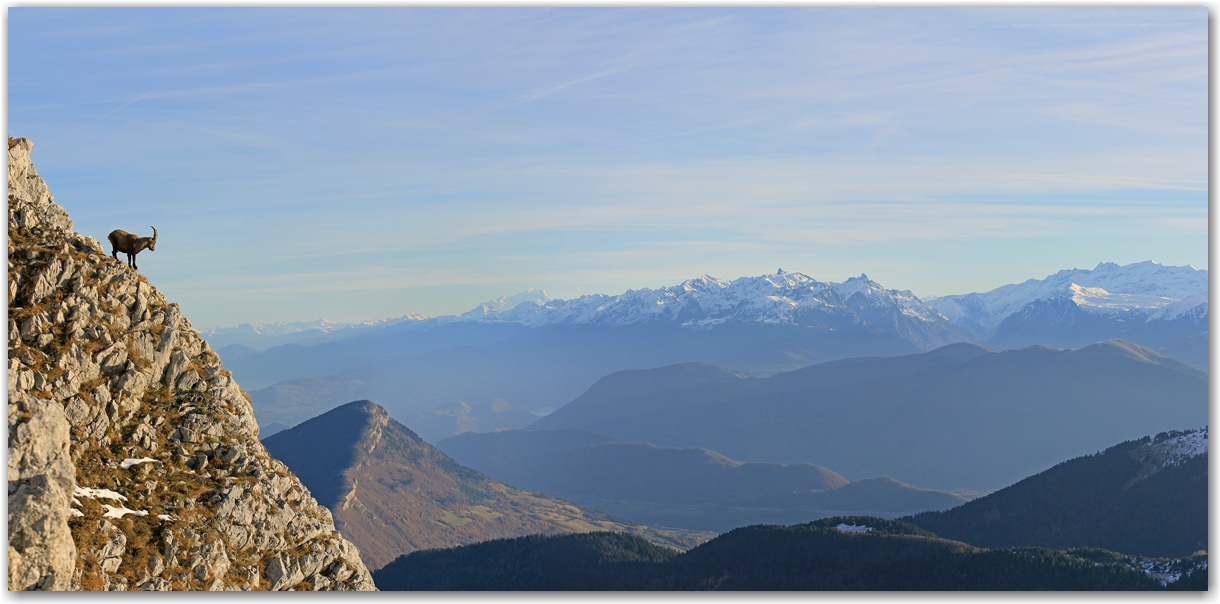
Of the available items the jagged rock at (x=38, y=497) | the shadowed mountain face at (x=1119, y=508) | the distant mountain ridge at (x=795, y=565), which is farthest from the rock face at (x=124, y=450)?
the shadowed mountain face at (x=1119, y=508)

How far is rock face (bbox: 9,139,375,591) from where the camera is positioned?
71.3 ft

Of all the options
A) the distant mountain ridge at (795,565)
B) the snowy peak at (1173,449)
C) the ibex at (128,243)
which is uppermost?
the ibex at (128,243)

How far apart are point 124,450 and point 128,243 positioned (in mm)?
Answer: 6619

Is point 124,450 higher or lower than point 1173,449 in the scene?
higher

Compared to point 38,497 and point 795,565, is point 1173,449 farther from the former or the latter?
point 38,497

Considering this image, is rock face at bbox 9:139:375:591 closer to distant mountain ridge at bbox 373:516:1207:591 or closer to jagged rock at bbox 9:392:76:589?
jagged rock at bbox 9:392:76:589

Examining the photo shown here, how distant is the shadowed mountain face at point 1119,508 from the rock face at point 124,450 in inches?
6629

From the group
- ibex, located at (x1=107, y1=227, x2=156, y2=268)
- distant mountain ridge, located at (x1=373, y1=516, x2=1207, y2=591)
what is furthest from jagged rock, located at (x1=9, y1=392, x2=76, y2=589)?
distant mountain ridge, located at (x1=373, y1=516, x2=1207, y2=591)

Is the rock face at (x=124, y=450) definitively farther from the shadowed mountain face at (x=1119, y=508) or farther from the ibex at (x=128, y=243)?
the shadowed mountain face at (x=1119, y=508)

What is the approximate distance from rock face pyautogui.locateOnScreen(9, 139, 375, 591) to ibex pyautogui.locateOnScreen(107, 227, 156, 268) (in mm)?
705

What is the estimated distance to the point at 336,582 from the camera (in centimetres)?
2970

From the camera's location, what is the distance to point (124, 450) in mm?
26156

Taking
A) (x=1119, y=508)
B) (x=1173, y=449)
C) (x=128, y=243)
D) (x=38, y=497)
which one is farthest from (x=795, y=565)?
(x=38, y=497)

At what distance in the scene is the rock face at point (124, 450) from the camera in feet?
71.3
